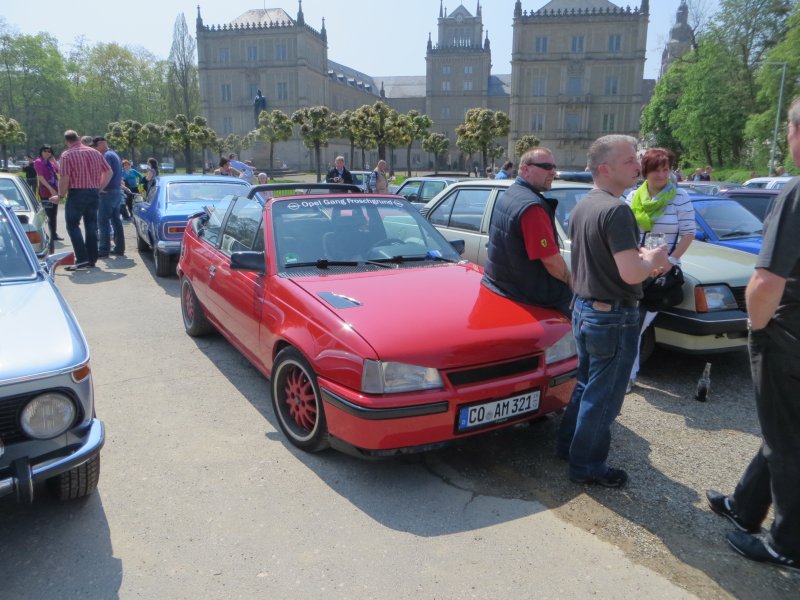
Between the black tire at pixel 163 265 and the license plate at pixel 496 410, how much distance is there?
733 cm

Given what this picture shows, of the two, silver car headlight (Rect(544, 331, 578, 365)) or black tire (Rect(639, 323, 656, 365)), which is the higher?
silver car headlight (Rect(544, 331, 578, 365))

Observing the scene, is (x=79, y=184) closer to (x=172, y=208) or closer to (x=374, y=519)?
(x=172, y=208)

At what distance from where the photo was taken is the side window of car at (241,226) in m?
4.68

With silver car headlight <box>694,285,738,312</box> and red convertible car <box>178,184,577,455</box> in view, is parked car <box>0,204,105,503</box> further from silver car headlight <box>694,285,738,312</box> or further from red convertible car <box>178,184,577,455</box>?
silver car headlight <box>694,285,738,312</box>

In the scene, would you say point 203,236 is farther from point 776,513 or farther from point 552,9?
point 552,9

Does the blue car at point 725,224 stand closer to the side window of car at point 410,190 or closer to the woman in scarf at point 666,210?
the woman in scarf at point 666,210

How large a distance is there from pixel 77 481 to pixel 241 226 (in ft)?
8.59

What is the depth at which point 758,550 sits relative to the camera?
2.68 meters

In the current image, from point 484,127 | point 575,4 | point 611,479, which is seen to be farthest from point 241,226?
point 575,4

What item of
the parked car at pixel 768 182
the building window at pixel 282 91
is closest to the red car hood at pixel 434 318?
the parked car at pixel 768 182

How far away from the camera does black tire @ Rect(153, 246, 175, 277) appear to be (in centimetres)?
918

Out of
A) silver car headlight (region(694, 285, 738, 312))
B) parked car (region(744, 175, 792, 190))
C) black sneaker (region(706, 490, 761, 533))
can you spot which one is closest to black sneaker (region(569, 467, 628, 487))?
black sneaker (region(706, 490, 761, 533))

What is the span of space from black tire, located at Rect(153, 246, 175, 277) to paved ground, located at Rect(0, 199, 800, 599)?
5.06 metres

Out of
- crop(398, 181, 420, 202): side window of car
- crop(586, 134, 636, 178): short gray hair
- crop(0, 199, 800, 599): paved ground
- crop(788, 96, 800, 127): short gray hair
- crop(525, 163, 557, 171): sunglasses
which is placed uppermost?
crop(788, 96, 800, 127): short gray hair
